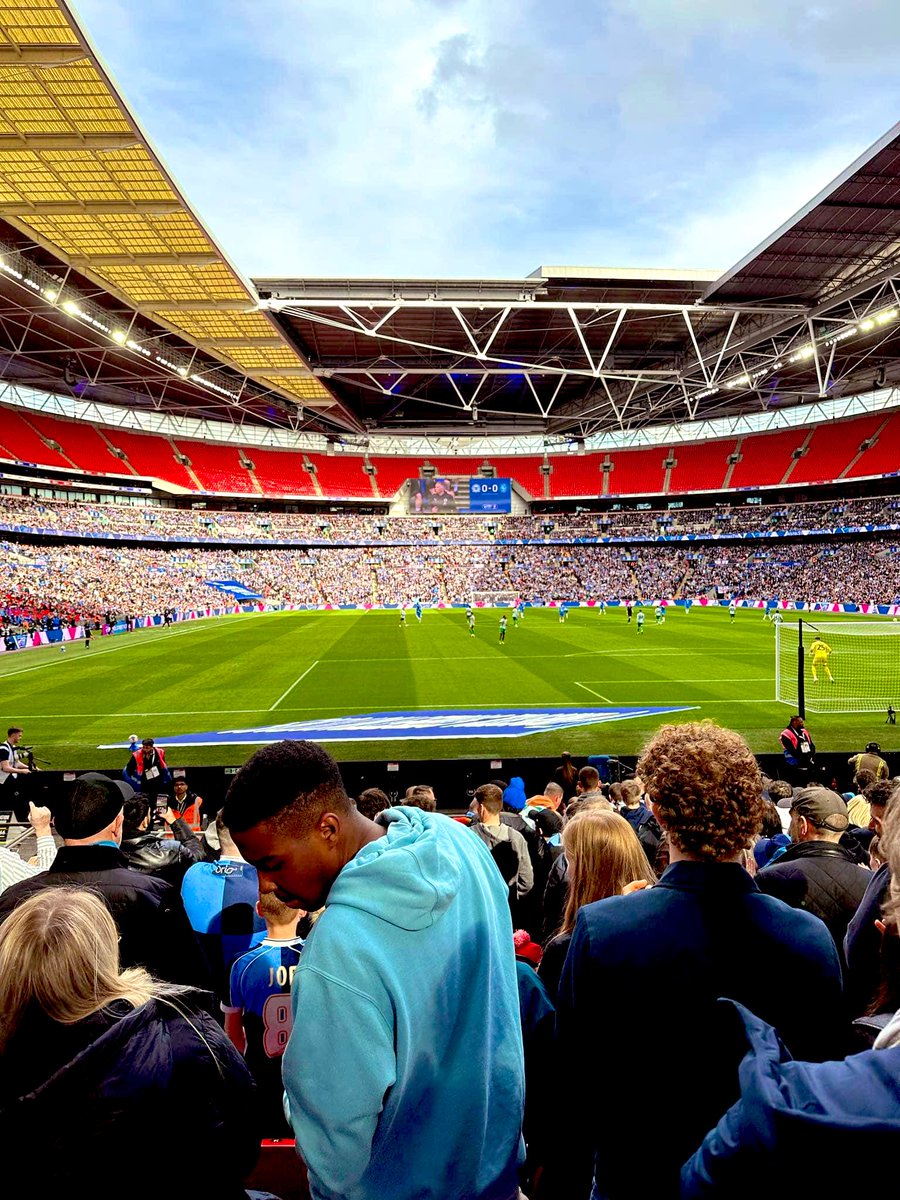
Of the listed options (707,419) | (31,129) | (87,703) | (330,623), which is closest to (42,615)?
(330,623)

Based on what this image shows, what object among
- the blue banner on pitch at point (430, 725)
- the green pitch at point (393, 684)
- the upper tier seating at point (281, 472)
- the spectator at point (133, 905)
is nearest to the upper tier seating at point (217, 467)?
the upper tier seating at point (281, 472)

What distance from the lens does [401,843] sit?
71.3 inches

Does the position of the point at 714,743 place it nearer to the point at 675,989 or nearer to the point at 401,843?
the point at 675,989

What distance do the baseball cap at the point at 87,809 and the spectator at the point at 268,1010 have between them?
1.41m

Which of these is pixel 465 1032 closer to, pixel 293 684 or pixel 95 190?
pixel 293 684

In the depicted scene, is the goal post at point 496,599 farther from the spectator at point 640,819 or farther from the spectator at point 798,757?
the spectator at point 640,819

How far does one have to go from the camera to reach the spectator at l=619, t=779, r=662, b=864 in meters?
5.75

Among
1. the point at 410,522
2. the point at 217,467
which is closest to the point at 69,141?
the point at 217,467

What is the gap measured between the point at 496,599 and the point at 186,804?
60.3 m

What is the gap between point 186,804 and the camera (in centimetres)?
1055

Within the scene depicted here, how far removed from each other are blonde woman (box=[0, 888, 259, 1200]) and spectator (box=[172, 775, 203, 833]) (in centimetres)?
885

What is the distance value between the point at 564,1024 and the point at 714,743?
1.03m

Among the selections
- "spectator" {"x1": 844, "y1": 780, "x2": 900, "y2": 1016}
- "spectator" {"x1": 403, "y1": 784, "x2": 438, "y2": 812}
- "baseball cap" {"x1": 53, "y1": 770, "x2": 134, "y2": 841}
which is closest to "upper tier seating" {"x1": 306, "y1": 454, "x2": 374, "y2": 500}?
"spectator" {"x1": 403, "y1": 784, "x2": 438, "y2": 812}

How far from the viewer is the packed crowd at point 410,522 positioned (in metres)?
62.5
